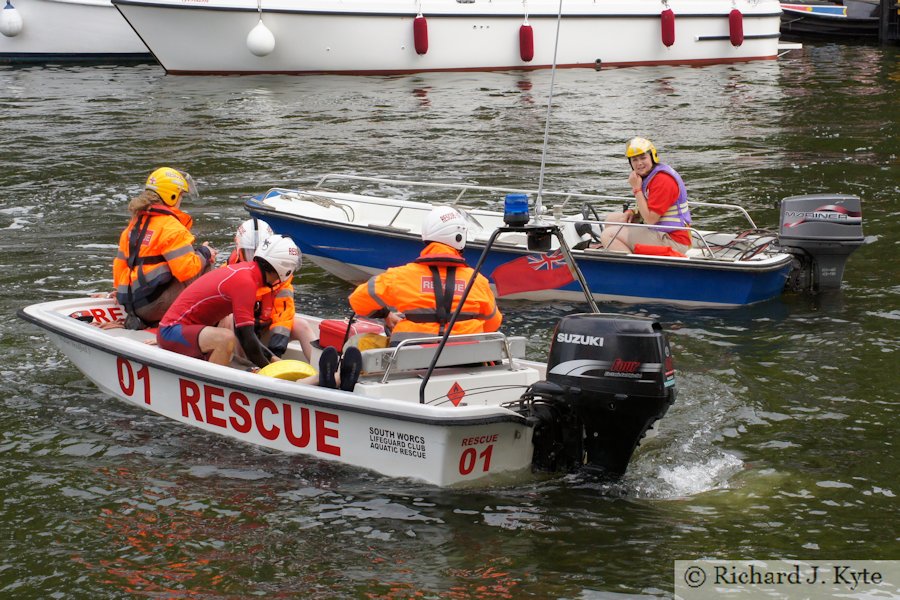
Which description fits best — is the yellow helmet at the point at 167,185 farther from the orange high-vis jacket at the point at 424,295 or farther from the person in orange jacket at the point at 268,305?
the orange high-vis jacket at the point at 424,295

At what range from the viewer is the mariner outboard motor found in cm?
675

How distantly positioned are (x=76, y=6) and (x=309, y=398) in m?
25.4

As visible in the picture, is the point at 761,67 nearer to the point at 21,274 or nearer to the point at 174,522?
the point at 21,274

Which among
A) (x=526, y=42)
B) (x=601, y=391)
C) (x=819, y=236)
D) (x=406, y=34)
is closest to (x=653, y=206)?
(x=819, y=236)

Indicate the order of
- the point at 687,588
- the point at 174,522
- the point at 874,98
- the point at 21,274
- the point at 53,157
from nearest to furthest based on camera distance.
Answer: the point at 687,588 < the point at 174,522 < the point at 21,274 < the point at 53,157 < the point at 874,98

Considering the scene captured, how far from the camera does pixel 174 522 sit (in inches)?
275

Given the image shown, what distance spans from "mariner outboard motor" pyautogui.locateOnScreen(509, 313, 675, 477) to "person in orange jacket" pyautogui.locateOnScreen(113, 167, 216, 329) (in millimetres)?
3191

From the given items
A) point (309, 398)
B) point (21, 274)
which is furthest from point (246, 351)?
point (21, 274)

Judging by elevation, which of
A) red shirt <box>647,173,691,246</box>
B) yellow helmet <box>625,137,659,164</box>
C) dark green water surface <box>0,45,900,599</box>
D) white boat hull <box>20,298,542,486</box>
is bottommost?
dark green water surface <box>0,45,900,599</box>

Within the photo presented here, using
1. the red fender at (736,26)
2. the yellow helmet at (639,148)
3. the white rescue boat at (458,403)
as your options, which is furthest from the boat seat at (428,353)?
the red fender at (736,26)

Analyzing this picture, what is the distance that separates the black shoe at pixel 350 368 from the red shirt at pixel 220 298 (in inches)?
36.3

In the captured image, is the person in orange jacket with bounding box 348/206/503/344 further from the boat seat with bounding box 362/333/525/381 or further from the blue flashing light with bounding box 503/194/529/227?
the blue flashing light with bounding box 503/194/529/227

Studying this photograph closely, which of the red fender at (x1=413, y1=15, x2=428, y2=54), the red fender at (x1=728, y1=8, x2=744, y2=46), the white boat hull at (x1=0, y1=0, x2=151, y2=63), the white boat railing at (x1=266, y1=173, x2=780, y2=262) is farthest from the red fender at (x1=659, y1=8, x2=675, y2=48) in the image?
the white boat railing at (x1=266, y1=173, x2=780, y2=262)

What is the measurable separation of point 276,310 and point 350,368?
136cm
